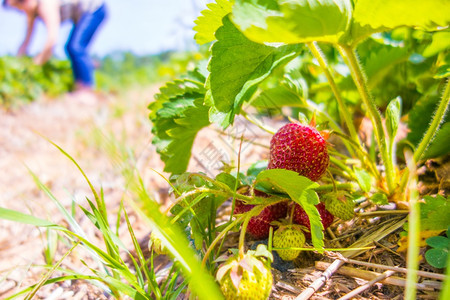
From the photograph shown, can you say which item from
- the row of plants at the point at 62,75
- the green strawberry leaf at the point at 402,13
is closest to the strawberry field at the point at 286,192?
the green strawberry leaf at the point at 402,13

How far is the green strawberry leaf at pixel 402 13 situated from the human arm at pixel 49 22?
597 centimetres

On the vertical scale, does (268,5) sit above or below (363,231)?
above

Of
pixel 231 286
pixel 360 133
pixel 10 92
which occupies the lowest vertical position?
pixel 360 133

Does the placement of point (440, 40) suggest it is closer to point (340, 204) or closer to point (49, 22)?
point (340, 204)

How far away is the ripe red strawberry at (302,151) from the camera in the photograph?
735mm

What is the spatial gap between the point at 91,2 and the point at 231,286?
620cm

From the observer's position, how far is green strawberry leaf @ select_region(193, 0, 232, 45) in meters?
0.72

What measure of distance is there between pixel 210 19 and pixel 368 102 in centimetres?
39

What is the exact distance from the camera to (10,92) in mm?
5211

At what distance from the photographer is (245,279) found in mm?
580

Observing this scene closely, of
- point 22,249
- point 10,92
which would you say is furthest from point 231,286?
point 10,92

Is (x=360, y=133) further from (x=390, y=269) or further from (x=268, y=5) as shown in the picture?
(x=268, y=5)

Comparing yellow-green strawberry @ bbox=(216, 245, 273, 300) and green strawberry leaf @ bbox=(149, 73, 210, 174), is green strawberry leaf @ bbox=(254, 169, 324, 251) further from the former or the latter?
green strawberry leaf @ bbox=(149, 73, 210, 174)

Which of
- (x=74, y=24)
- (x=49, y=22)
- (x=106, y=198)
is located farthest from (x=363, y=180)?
(x=74, y=24)
